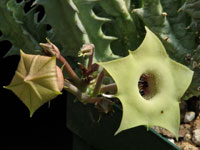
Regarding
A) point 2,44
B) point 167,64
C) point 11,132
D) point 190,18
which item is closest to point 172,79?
point 167,64

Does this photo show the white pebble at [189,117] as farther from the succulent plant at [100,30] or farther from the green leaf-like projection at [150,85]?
the green leaf-like projection at [150,85]

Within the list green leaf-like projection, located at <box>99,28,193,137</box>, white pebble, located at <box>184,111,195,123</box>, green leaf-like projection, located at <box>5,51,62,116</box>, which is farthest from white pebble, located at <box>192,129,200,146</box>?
green leaf-like projection, located at <box>5,51,62,116</box>

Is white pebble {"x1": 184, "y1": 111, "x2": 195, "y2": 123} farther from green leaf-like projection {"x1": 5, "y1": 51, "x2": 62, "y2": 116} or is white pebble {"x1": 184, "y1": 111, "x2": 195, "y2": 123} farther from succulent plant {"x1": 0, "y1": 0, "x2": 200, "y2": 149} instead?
green leaf-like projection {"x1": 5, "y1": 51, "x2": 62, "y2": 116}

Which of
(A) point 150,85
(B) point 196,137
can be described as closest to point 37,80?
(A) point 150,85

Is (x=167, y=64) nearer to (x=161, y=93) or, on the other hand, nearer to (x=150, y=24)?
(x=161, y=93)

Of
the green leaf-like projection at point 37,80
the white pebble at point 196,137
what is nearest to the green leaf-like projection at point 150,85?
the green leaf-like projection at point 37,80

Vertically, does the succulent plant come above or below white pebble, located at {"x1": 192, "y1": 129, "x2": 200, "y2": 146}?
above

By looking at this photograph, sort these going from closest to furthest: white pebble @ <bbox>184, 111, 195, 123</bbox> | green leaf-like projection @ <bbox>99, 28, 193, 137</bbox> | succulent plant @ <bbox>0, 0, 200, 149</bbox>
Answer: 1. green leaf-like projection @ <bbox>99, 28, 193, 137</bbox>
2. succulent plant @ <bbox>0, 0, 200, 149</bbox>
3. white pebble @ <bbox>184, 111, 195, 123</bbox>

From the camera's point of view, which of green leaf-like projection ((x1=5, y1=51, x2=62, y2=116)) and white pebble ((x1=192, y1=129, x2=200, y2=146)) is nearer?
green leaf-like projection ((x1=5, y1=51, x2=62, y2=116))
